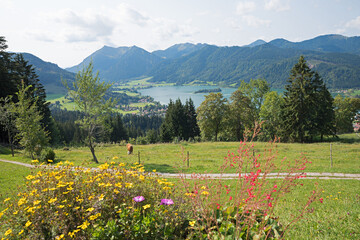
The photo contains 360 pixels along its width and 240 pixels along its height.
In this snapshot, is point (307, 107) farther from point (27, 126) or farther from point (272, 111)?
point (27, 126)

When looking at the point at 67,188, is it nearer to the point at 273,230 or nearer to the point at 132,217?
the point at 132,217

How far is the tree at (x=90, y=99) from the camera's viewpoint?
19172 mm

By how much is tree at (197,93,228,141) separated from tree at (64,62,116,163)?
83.8 ft

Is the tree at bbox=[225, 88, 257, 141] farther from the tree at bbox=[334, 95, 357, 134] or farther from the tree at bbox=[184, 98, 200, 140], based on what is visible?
the tree at bbox=[334, 95, 357, 134]

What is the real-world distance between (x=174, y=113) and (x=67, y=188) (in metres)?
50.2

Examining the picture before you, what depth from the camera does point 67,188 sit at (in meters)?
4.15

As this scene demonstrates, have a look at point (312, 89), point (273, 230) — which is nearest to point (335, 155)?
point (312, 89)

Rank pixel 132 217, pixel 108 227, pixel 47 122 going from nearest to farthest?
pixel 108 227 < pixel 132 217 < pixel 47 122

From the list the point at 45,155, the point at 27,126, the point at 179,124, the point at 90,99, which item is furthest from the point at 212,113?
the point at 27,126

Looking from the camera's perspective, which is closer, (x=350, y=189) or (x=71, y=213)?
(x=71, y=213)

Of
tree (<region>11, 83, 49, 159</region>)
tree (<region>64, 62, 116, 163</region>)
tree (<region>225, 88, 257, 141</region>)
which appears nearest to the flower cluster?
tree (<region>64, 62, 116, 163</region>)

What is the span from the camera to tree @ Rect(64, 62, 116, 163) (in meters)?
19.2

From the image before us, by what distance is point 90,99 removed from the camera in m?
19.7

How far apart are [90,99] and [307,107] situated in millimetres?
33007
